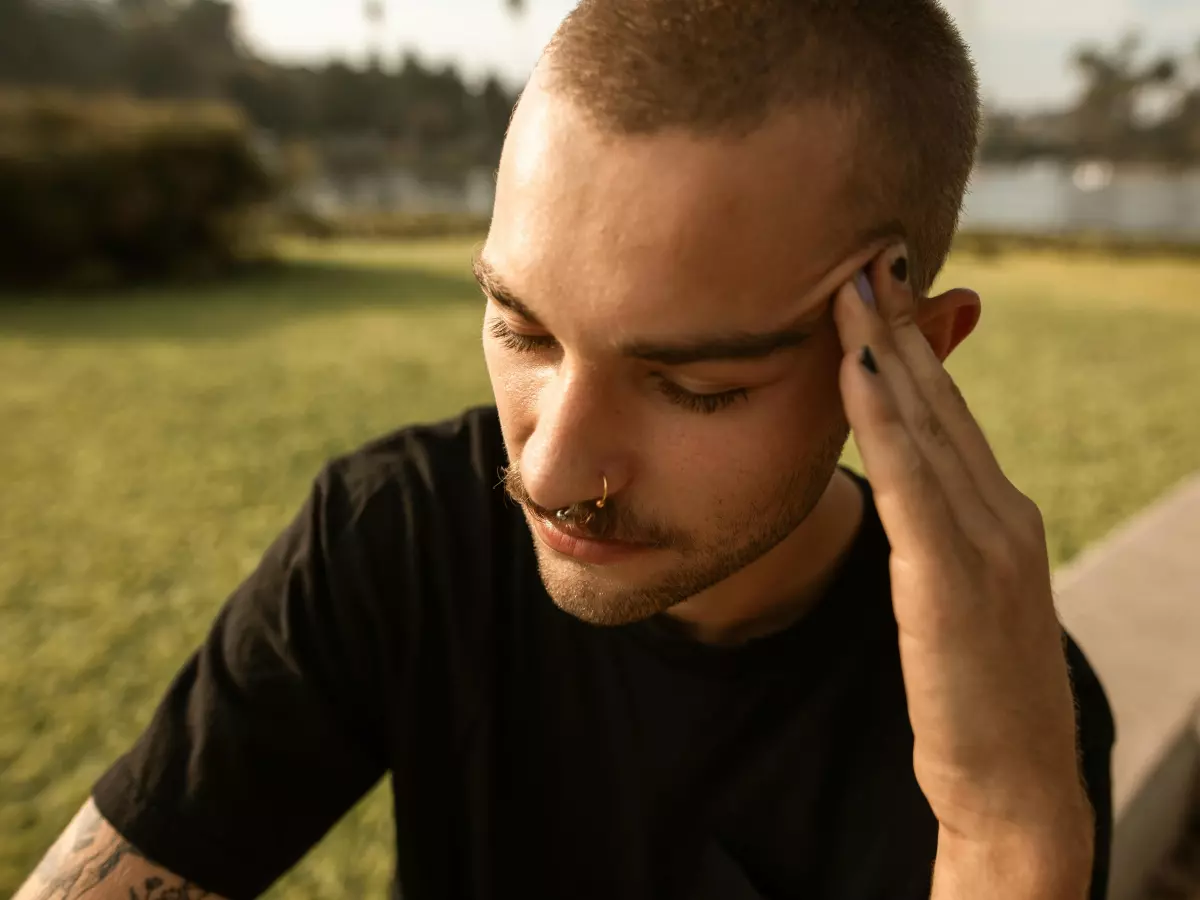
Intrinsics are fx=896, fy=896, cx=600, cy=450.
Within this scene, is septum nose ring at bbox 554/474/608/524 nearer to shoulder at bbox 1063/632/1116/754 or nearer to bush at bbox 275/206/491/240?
shoulder at bbox 1063/632/1116/754

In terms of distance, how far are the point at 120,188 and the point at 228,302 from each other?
334 centimetres

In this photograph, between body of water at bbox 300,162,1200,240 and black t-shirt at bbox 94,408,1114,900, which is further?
body of water at bbox 300,162,1200,240

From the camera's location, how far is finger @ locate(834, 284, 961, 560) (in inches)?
42.6

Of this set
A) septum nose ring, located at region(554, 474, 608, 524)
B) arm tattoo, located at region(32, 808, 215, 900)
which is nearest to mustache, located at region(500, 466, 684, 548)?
septum nose ring, located at region(554, 474, 608, 524)

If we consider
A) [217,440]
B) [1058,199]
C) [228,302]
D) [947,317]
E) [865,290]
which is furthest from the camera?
[1058,199]

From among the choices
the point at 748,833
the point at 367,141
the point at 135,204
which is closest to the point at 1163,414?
the point at 748,833

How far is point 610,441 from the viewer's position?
113cm

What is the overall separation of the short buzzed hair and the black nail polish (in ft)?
0.53

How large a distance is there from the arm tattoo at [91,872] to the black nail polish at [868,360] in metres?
1.18

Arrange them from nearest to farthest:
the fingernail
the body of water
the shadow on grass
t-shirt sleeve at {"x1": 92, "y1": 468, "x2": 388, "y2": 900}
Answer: the fingernail
t-shirt sleeve at {"x1": 92, "y1": 468, "x2": 388, "y2": 900}
the shadow on grass
the body of water

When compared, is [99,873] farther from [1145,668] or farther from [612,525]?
[1145,668]

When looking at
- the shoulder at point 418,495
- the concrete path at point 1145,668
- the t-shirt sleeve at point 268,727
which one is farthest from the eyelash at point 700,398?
the concrete path at point 1145,668

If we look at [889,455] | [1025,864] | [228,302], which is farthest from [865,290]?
[228,302]

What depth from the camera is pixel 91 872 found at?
4.07 feet
